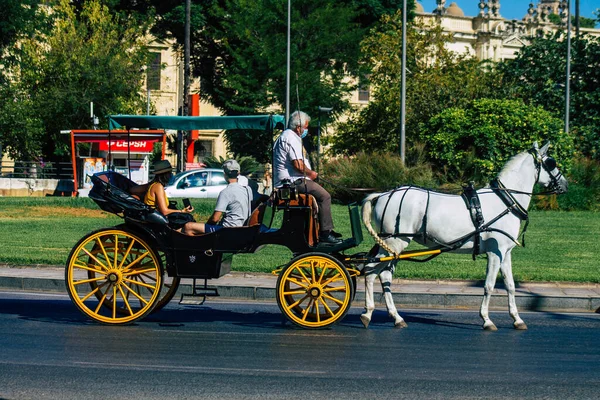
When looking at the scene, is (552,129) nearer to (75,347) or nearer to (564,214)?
(564,214)

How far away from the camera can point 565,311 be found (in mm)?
12930

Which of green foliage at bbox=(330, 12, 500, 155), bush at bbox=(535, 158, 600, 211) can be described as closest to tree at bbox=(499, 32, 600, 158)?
green foliage at bbox=(330, 12, 500, 155)

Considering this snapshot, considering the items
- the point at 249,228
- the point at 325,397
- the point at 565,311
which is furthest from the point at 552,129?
the point at 325,397

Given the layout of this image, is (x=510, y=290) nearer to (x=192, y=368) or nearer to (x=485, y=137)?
(x=192, y=368)

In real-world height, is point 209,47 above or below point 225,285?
above

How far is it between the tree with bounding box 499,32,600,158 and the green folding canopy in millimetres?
33843

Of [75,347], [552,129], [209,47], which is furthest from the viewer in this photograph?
[209,47]

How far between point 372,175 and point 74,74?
87.7ft

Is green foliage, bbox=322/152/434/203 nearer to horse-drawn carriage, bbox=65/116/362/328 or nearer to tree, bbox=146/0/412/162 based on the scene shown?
tree, bbox=146/0/412/162

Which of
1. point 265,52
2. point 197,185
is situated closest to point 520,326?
point 197,185

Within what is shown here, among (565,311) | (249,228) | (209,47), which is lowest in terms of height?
(565,311)

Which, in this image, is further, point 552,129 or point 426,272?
point 552,129

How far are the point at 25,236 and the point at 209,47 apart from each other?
3644 centimetres

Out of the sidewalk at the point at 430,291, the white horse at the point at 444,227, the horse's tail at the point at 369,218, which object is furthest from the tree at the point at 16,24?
the white horse at the point at 444,227
